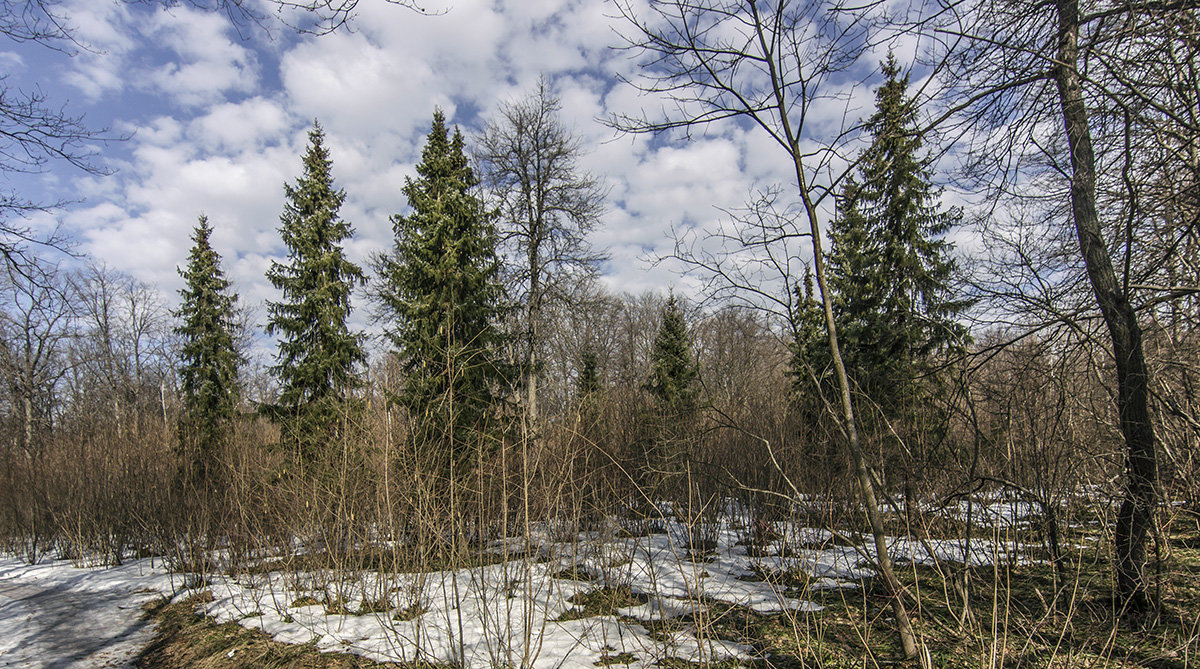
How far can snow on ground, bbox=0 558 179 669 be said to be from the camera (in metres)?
6.64

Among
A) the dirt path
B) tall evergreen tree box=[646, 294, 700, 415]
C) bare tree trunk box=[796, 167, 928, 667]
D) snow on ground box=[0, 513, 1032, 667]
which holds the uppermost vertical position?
tall evergreen tree box=[646, 294, 700, 415]

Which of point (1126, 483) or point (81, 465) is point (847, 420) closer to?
point (1126, 483)

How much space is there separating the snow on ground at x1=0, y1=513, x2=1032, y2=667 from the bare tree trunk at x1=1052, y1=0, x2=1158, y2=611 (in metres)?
0.99

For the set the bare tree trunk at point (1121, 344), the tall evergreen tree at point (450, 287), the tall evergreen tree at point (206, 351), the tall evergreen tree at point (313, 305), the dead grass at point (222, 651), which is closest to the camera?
the bare tree trunk at point (1121, 344)

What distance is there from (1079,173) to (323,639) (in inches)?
338

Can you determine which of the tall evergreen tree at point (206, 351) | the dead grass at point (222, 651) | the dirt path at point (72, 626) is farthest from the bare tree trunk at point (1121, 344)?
the tall evergreen tree at point (206, 351)

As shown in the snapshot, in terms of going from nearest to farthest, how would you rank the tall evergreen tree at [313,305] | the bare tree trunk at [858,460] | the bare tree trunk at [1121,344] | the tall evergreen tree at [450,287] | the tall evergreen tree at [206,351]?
the bare tree trunk at [858,460] < the bare tree trunk at [1121,344] < the tall evergreen tree at [450,287] < the tall evergreen tree at [313,305] < the tall evergreen tree at [206,351]

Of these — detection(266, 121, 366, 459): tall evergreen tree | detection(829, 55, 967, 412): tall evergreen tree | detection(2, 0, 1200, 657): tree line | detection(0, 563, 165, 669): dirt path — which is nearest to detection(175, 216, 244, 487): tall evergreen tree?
detection(2, 0, 1200, 657): tree line

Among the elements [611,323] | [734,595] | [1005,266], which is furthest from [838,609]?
[611,323]

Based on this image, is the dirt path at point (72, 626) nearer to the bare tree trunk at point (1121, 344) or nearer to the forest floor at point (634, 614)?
the forest floor at point (634, 614)

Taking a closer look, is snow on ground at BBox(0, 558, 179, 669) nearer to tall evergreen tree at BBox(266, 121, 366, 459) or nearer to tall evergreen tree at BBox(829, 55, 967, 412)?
tall evergreen tree at BBox(266, 121, 366, 459)

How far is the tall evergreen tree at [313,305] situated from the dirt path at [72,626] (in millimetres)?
5164

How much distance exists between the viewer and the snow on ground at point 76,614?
6.64m

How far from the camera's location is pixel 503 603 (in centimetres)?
702
